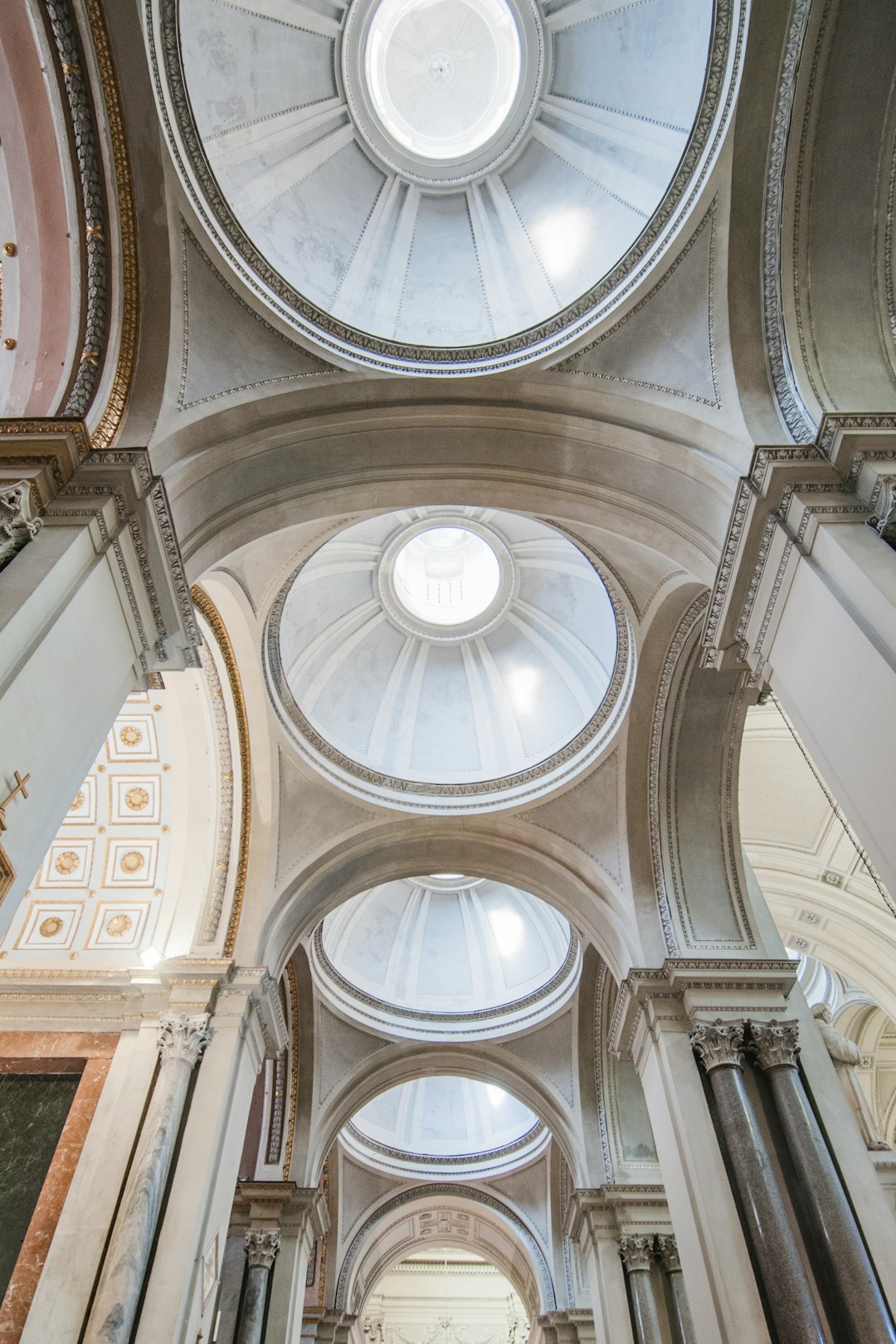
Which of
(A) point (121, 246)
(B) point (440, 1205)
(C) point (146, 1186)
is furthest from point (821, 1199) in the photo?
(B) point (440, 1205)

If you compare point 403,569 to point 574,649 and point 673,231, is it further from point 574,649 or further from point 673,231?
point 673,231

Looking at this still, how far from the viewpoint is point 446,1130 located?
60.1ft

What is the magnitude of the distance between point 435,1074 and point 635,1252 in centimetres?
448

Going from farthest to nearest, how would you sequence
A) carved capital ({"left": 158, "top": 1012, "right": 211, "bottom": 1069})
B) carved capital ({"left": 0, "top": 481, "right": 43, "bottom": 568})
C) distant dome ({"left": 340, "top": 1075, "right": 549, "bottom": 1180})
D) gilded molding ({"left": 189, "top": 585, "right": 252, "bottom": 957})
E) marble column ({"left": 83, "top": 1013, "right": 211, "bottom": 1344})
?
1. distant dome ({"left": 340, "top": 1075, "right": 549, "bottom": 1180})
2. gilded molding ({"left": 189, "top": 585, "right": 252, "bottom": 957})
3. carved capital ({"left": 158, "top": 1012, "right": 211, "bottom": 1069})
4. marble column ({"left": 83, "top": 1013, "right": 211, "bottom": 1344})
5. carved capital ({"left": 0, "top": 481, "right": 43, "bottom": 568})

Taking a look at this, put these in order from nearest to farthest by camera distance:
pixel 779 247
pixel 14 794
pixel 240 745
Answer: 1. pixel 14 794
2. pixel 779 247
3. pixel 240 745

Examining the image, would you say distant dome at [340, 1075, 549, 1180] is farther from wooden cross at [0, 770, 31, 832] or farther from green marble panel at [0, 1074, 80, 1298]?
wooden cross at [0, 770, 31, 832]

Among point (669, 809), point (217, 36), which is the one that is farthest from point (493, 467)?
point (669, 809)

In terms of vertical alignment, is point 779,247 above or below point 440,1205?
below

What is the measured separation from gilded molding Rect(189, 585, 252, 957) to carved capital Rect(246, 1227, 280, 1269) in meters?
4.77

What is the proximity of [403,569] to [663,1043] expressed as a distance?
24.6ft

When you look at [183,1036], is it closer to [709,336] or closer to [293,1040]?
[293,1040]

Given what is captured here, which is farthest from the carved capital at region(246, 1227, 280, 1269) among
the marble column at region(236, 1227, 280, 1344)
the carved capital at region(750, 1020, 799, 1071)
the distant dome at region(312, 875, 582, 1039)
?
the carved capital at region(750, 1020, 799, 1071)

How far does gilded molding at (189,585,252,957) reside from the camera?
27.9 feet

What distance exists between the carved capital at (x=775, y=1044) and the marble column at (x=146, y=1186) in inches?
191
